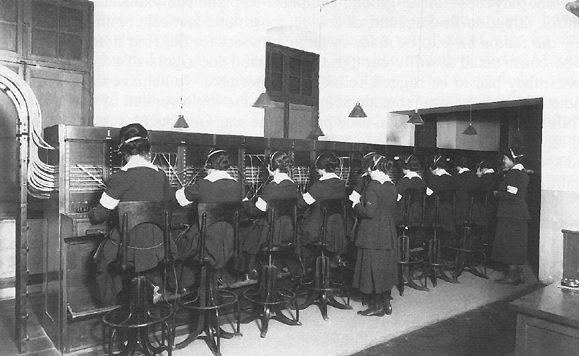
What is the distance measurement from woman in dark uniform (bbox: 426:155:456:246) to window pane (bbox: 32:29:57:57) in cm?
475

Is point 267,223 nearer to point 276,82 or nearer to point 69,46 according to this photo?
point 69,46

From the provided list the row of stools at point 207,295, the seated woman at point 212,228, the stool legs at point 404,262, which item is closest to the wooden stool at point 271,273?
the row of stools at point 207,295

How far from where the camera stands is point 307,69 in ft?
28.3

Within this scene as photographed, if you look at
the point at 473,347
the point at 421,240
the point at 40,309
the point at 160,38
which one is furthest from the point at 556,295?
the point at 160,38

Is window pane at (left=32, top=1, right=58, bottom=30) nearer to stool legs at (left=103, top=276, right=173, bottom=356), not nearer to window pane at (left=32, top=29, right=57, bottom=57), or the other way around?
window pane at (left=32, top=29, right=57, bottom=57)

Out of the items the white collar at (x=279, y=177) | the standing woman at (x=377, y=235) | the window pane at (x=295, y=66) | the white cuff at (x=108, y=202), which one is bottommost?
the standing woman at (x=377, y=235)

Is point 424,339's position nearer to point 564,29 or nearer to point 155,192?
point 155,192

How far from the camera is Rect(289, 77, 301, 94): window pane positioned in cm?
835

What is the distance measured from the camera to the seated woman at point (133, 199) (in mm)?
2988

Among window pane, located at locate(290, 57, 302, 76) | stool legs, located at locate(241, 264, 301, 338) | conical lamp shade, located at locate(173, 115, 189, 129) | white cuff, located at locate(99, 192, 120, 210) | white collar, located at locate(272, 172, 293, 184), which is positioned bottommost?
stool legs, located at locate(241, 264, 301, 338)

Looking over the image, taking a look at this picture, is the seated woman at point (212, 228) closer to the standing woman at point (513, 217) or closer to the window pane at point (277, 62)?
the standing woman at point (513, 217)

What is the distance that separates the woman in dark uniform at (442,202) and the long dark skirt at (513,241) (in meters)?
0.59

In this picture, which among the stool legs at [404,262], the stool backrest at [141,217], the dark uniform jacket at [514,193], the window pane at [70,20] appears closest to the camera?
the stool backrest at [141,217]

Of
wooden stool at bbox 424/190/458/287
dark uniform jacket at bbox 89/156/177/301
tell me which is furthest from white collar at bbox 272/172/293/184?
wooden stool at bbox 424/190/458/287
